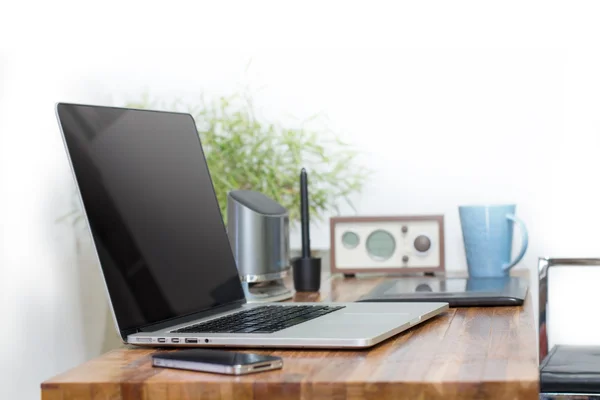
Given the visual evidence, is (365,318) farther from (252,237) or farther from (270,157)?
(270,157)

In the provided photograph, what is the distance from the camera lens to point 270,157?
6.72 feet

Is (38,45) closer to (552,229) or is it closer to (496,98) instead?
(496,98)

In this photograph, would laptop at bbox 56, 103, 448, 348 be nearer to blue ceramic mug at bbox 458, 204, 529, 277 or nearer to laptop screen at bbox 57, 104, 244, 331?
laptop screen at bbox 57, 104, 244, 331

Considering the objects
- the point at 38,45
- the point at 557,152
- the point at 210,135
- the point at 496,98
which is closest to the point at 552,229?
the point at 557,152

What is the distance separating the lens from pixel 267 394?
2.65 ft

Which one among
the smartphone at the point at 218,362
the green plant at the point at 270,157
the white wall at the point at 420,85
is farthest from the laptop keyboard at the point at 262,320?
the white wall at the point at 420,85

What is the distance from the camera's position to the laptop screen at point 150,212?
1.09m

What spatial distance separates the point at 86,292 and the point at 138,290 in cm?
95

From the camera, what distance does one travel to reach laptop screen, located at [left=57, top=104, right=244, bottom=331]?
3.58 feet

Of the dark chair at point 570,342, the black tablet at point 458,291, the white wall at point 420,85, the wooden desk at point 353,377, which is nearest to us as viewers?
the wooden desk at point 353,377

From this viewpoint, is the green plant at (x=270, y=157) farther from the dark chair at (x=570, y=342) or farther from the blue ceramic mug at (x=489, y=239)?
the dark chair at (x=570, y=342)

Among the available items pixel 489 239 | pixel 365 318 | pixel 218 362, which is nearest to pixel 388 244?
pixel 489 239

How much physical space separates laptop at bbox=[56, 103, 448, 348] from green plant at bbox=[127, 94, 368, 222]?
0.60 m

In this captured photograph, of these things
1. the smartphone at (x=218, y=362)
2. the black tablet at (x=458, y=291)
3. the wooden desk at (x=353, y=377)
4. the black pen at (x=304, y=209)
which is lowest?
the black tablet at (x=458, y=291)
